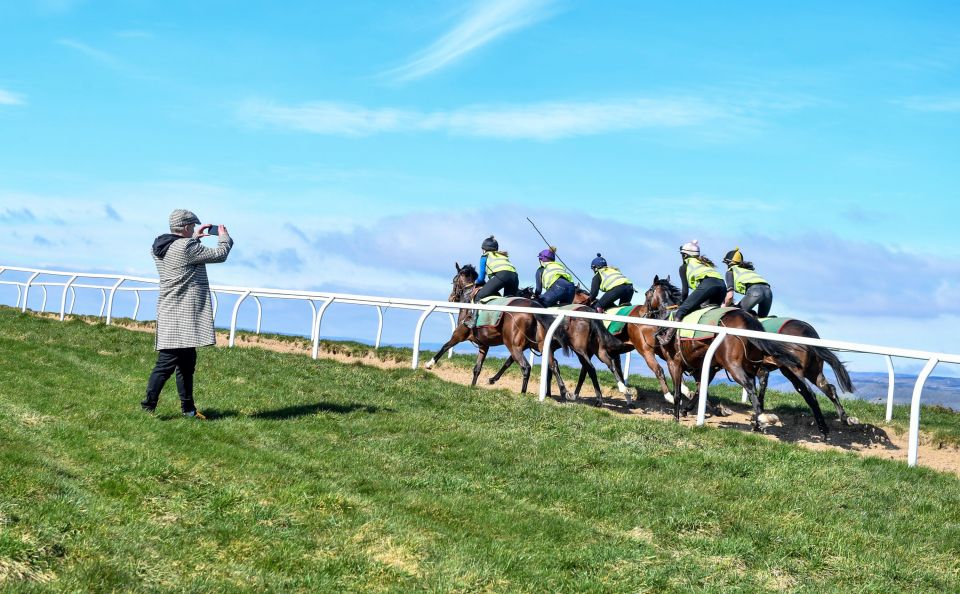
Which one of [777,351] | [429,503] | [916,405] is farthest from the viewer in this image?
[777,351]

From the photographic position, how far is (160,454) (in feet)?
28.3

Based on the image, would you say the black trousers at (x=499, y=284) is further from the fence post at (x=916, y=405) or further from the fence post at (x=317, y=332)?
the fence post at (x=916, y=405)

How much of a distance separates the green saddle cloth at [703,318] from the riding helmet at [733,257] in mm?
1501

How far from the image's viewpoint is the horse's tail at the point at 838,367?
13.5 meters

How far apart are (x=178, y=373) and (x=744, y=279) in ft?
27.4

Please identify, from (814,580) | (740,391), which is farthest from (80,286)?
(814,580)

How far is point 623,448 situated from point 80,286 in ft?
62.4

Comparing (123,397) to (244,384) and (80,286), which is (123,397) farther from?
(80,286)

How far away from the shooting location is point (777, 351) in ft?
43.4

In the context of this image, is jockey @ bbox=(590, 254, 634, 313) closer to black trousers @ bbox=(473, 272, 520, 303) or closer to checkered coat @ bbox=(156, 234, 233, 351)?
black trousers @ bbox=(473, 272, 520, 303)

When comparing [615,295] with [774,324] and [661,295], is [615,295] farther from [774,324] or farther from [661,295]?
[774,324]

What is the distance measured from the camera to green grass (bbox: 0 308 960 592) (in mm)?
6223

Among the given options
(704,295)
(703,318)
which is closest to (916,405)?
(703,318)

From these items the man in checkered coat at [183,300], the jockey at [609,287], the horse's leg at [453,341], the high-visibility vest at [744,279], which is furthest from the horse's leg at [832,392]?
the man in checkered coat at [183,300]
